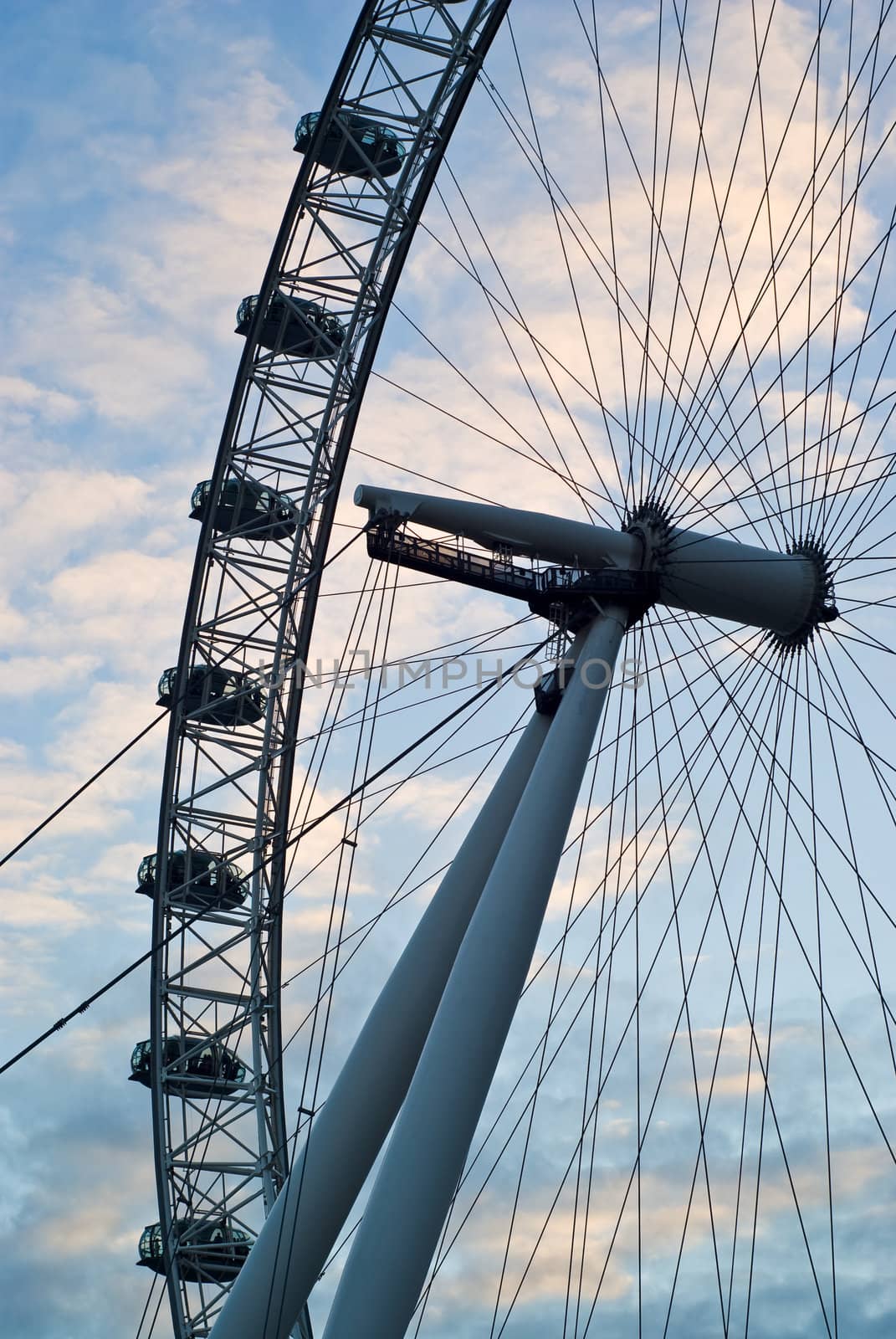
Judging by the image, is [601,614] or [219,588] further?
[219,588]

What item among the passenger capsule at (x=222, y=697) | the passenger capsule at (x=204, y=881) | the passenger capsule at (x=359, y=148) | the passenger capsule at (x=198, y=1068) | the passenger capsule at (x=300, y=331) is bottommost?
the passenger capsule at (x=198, y=1068)

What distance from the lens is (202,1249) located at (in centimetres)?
2400

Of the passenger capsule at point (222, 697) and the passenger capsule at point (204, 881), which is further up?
the passenger capsule at point (222, 697)

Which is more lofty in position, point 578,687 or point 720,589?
point 720,589

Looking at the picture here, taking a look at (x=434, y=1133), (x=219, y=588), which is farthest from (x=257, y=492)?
(x=434, y=1133)

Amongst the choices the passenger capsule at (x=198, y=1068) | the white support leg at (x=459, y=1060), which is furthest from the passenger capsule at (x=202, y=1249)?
the white support leg at (x=459, y=1060)

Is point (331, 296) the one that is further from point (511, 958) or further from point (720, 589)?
point (511, 958)

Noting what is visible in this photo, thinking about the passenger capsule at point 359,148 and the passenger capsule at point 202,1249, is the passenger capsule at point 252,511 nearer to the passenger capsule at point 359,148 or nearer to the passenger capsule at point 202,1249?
the passenger capsule at point 359,148

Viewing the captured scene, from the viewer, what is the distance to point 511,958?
13680mm

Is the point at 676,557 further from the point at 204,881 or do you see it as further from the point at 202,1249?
the point at 202,1249

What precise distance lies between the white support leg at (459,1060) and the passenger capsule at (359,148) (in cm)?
1123

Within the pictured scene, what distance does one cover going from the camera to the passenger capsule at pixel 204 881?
24766mm

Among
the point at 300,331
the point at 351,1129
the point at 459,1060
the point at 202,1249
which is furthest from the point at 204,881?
the point at 459,1060

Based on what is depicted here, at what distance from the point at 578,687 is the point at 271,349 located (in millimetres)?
10634
